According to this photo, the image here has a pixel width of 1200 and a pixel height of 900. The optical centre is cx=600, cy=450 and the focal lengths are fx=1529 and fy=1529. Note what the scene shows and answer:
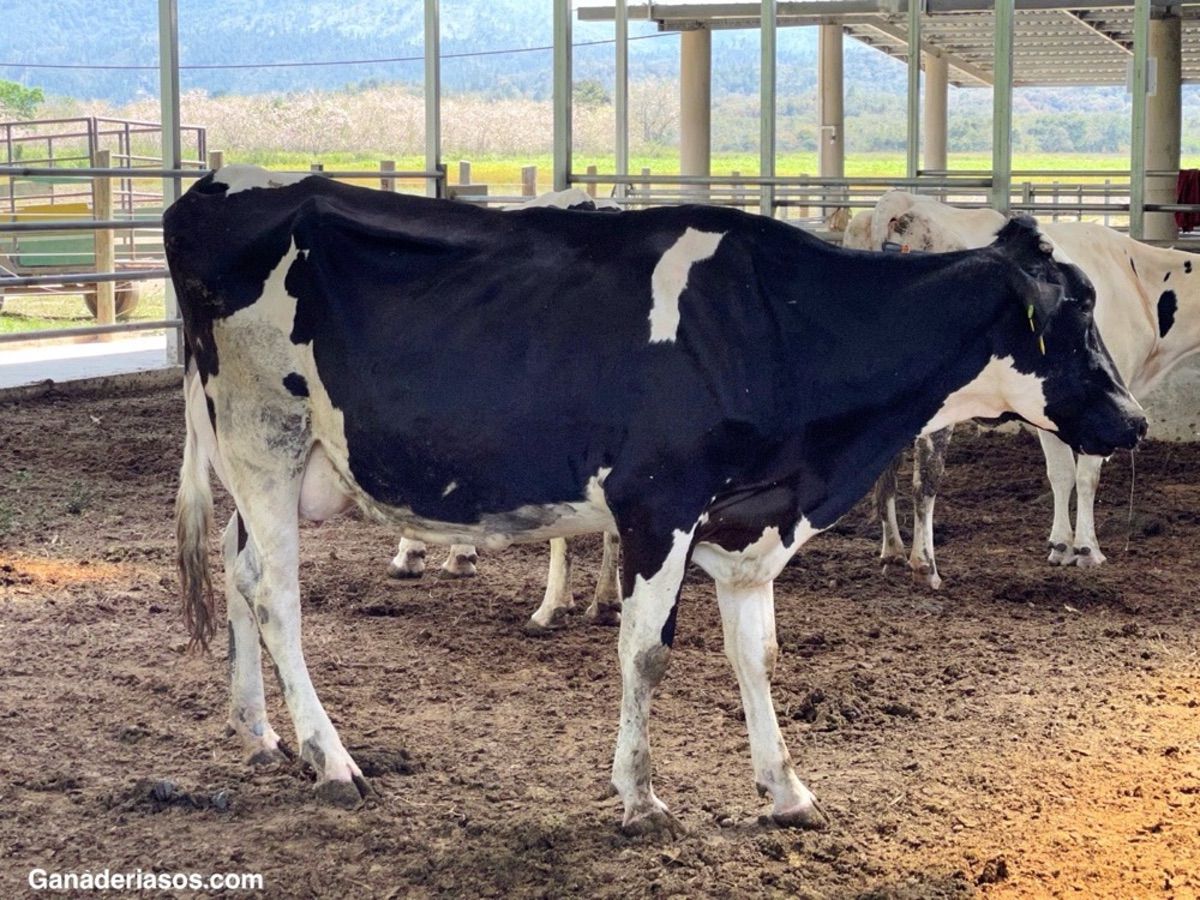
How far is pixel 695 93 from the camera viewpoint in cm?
2225

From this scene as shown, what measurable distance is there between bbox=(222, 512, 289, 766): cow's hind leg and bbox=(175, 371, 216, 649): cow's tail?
95 millimetres

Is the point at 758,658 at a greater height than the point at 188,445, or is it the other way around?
the point at 188,445

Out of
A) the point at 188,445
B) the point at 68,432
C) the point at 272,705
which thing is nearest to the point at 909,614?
the point at 272,705

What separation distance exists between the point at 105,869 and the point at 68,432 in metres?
6.60

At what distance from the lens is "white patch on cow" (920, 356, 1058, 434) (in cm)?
439

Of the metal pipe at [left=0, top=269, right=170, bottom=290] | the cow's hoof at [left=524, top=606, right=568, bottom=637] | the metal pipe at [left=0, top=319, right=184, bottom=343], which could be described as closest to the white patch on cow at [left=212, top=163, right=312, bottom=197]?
the cow's hoof at [left=524, top=606, right=568, bottom=637]

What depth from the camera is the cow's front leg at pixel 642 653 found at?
4117 mm

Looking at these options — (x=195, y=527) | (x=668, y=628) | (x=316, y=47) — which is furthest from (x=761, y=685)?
(x=316, y=47)

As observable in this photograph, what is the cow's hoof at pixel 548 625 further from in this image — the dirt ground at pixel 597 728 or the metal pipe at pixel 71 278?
the metal pipe at pixel 71 278

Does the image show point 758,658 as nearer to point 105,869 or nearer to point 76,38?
point 105,869

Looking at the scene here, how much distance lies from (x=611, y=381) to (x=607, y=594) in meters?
2.46

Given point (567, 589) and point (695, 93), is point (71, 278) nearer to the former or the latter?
point (567, 589)

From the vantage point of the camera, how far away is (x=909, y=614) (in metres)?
6.64

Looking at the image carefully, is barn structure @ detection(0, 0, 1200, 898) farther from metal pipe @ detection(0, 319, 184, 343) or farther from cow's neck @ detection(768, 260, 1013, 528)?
metal pipe @ detection(0, 319, 184, 343)
